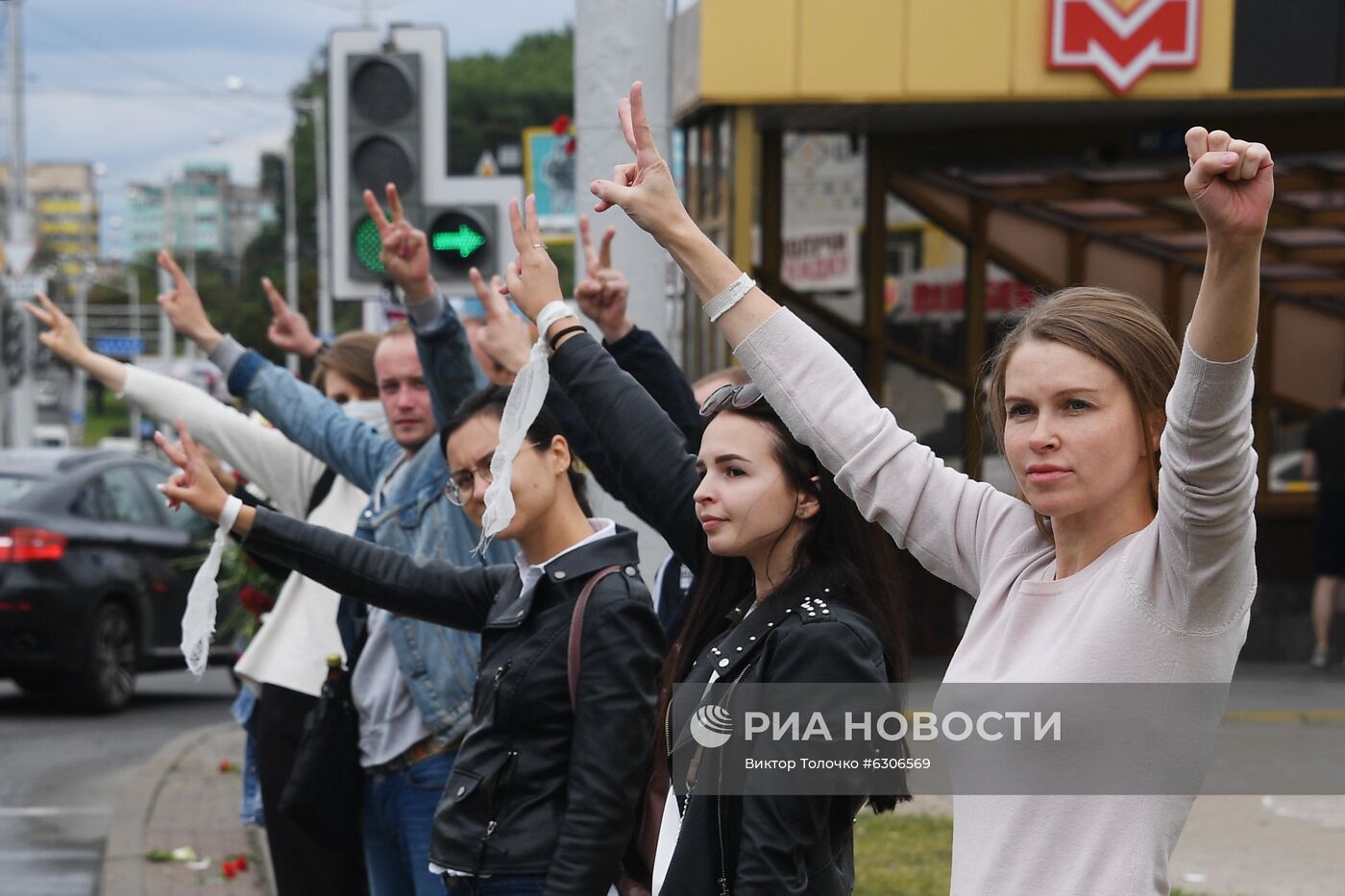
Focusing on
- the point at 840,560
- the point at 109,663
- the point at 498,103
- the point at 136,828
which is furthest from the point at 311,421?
the point at 498,103

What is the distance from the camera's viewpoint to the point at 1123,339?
2215 mm

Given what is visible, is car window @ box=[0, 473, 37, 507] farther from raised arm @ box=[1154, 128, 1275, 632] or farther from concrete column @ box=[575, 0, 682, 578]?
raised arm @ box=[1154, 128, 1275, 632]

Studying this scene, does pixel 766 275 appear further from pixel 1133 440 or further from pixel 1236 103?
pixel 1133 440

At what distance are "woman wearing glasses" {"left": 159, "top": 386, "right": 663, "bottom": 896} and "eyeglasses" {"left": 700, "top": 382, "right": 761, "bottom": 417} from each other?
0.48m

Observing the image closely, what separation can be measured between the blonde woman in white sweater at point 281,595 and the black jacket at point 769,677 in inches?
63.1

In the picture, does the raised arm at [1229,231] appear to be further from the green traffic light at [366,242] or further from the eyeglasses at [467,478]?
the green traffic light at [366,242]

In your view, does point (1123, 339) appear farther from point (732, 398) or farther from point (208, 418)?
point (208, 418)

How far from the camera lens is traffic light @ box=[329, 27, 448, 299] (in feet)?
22.7

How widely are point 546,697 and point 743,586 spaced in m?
0.46

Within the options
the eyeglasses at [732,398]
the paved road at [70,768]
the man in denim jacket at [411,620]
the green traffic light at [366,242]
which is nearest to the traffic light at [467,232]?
the green traffic light at [366,242]

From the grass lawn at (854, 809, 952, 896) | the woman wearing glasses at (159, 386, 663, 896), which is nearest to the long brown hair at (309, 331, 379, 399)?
the woman wearing glasses at (159, 386, 663, 896)

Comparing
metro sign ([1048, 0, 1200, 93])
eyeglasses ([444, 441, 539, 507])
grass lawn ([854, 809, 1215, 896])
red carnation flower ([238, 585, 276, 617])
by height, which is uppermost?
metro sign ([1048, 0, 1200, 93])

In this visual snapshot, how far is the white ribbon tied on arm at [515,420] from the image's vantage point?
297cm

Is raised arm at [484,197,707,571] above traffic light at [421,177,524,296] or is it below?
below
